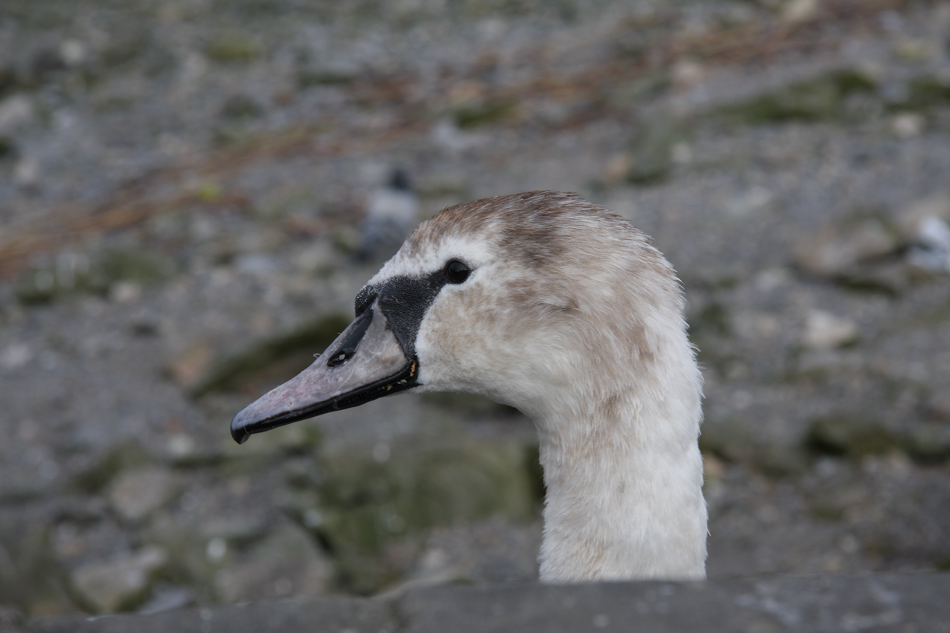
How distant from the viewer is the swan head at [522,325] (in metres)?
2.10

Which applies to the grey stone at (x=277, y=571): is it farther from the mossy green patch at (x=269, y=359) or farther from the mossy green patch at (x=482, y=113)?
the mossy green patch at (x=482, y=113)

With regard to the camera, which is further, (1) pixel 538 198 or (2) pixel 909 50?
(2) pixel 909 50

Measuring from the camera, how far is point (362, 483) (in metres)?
4.58

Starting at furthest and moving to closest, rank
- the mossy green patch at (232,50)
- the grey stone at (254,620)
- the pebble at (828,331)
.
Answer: the mossy green patch at (232,50) < the pebble at (828,331) < the grey stone at (254,620)

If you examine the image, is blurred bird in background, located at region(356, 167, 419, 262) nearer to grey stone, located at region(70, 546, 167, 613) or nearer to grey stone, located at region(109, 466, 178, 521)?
grey stone, located at region(109, 466, 178, 521)

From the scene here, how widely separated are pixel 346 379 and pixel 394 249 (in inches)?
177

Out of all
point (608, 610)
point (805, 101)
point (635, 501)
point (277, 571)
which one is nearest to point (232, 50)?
point (805, 101)

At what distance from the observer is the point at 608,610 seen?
4.78 ft

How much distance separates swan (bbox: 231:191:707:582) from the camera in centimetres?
207

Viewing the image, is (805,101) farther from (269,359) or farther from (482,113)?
(269,359)

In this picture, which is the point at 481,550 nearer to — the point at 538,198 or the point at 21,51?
the point at 538,198

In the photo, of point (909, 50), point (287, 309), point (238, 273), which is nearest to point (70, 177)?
point (238, 273)

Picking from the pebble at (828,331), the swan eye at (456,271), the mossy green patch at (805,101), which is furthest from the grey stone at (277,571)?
the mossy green patch at (805,101)

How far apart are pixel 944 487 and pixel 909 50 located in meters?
5.14
